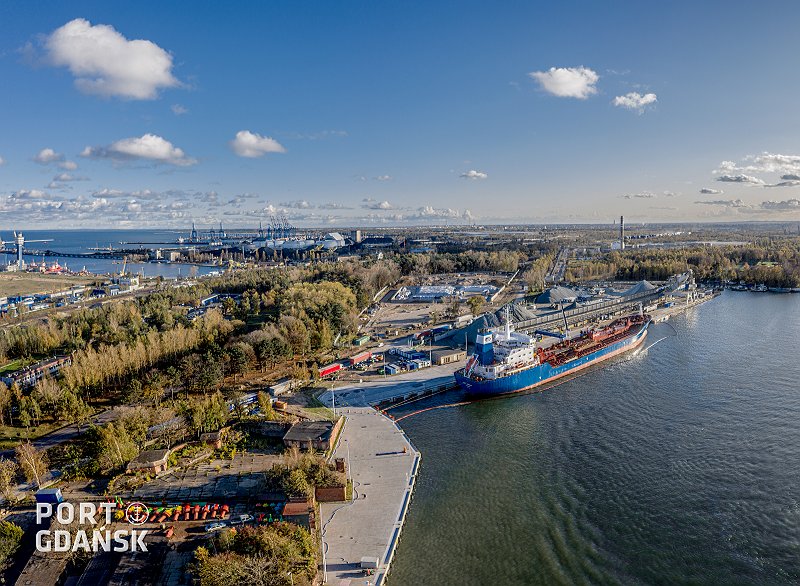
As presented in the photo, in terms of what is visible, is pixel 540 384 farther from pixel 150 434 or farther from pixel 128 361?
pixel 128 361

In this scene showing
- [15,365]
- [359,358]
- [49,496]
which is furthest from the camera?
[359,358]

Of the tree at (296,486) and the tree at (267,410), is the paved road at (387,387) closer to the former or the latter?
the tree at (267,410)

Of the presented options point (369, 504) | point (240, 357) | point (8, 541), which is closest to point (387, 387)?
point (240, 357)

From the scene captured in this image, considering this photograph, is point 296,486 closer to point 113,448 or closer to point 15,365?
point 113,448

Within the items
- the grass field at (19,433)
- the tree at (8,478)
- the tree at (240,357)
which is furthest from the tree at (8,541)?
the tree at (240,357)

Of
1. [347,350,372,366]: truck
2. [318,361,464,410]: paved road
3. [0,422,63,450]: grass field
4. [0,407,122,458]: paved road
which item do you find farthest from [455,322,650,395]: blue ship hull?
[0,422,63,450]: grass field

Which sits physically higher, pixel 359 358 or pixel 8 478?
pixel 359 358

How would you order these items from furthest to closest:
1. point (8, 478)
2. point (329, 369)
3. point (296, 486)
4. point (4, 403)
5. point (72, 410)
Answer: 1. point (329, 369)
2. point (72, 410)
3. point (4, 403)
4. point (8, 478)
5. point (296, 486)

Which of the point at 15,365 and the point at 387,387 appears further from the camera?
the point at 15,365
